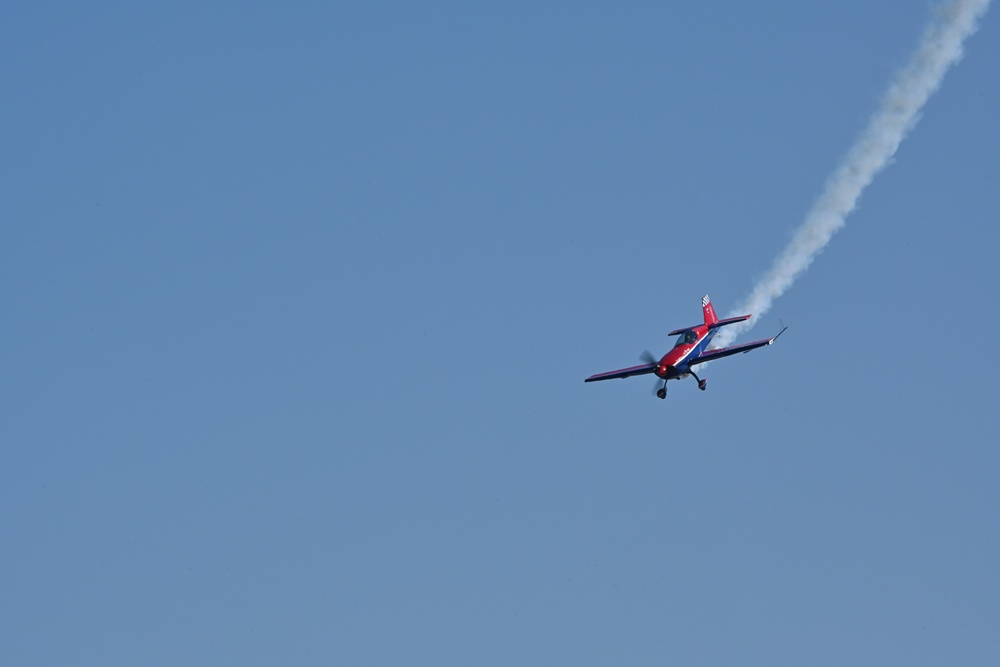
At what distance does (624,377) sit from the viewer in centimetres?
9394

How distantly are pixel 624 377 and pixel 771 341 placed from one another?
813 cm

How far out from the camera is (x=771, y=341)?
90562 millimetres

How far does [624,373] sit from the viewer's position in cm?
9362

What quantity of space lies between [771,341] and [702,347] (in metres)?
4.50

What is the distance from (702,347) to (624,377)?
4.34m

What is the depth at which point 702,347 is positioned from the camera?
3693 inches

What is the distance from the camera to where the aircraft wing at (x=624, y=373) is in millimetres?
92000

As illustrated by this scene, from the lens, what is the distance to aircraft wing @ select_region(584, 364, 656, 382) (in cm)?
9200
